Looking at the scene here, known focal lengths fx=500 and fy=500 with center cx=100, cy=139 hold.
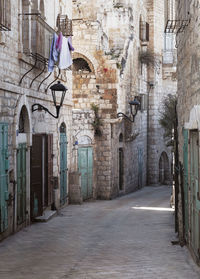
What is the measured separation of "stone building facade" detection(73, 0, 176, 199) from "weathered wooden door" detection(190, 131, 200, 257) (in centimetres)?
938

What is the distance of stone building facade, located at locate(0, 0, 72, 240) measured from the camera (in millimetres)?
9742

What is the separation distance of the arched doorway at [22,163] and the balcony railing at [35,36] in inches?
53.0

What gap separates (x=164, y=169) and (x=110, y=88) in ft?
33.0

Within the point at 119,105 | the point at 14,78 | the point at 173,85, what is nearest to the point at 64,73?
the point at 119,105

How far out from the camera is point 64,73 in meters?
15.8

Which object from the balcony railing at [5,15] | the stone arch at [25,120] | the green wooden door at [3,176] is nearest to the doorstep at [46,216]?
the stone arch at [25,120]

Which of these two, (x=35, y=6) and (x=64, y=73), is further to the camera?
(x=64, y=73)

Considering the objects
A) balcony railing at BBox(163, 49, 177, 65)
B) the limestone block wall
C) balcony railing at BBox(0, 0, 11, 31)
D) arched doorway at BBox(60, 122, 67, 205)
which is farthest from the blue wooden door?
balcony railing at BBox(163, 49, 177, 65)

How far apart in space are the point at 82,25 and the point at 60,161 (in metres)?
6.63

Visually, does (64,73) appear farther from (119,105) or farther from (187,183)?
(187,183)

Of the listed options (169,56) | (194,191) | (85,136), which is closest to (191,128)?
(194,191)

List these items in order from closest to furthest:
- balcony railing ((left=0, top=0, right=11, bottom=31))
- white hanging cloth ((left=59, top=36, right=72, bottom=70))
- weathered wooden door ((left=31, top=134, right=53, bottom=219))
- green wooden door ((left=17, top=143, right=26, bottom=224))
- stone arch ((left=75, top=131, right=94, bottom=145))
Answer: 1. balcony railing ((left=0, top=0, right=11, bottom=31))
2. green wooden door ((left=17, top=143, right=26, bottom=224))
3. weathered wooden door ((left=31, top=134, right=53, bottom=219))
4. white hanging cloth ((left=59, top=36, right=72, bottom=70))
5. stone arch ((left=75, top=131, right=94, bottom=145))

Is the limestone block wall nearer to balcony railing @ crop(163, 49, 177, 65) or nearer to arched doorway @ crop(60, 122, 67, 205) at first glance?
arched doorway @ crop(60, 122, 67, 205)

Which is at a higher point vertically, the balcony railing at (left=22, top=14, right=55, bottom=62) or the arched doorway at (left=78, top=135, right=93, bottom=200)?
the balcony railing at (left=22, top=14, right=55, bottom=62)
